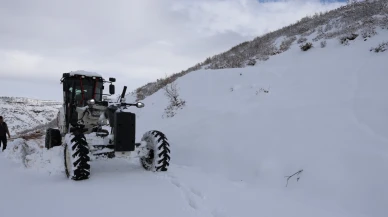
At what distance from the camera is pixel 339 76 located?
277 inches

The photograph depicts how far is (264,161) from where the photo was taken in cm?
526

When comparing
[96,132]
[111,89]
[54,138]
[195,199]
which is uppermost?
[111,89]

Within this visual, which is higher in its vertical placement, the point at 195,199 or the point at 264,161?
the point at 264,161

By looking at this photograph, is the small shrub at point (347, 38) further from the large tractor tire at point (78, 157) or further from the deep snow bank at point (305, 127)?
the large tractor tire at point (78, 157)

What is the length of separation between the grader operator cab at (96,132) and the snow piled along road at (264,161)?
0.37 meters

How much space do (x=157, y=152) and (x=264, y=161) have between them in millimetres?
2204

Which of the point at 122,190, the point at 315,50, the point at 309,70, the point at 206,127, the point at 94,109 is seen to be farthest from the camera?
the point at 315,50

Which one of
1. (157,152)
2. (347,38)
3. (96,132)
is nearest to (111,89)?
(96,132)

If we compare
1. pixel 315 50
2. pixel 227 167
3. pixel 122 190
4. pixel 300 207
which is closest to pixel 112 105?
pixel 122 190

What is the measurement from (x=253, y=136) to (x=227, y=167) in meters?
0.89

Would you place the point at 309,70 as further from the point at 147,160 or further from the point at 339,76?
the point at 147,160

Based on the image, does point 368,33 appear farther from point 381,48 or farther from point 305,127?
point 305,127

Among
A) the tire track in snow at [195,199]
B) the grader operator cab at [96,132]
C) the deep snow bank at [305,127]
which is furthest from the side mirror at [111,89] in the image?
the tire track in snow at [195,199]

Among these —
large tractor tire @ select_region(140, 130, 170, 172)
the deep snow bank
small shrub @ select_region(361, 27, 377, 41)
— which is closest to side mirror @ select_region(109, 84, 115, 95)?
large tractor tire @ select_region(140, 130, 170, 172)
